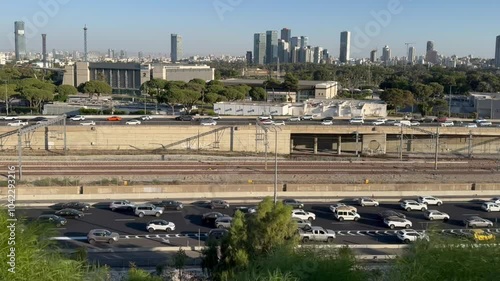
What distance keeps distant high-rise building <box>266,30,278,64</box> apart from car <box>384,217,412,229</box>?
290 ft

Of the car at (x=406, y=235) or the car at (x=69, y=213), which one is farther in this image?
the car at (x=69, y=213)

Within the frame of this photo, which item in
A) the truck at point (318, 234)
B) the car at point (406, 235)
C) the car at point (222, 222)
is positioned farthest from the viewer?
the car at point (222, 222)

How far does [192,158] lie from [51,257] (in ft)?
50.4

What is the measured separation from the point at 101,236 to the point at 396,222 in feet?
23.0

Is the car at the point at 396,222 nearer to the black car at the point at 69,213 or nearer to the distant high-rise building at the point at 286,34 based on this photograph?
the black car at the point at 69,213

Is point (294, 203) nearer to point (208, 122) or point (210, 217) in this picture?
point (210, 217)

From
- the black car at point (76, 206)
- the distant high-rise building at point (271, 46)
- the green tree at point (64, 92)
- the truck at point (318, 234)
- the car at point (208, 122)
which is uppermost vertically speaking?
the distant high-rise building at point (271, 46)

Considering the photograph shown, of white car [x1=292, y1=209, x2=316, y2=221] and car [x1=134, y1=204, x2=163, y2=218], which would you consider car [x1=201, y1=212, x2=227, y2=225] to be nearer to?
car [x1=134, y1=204, x2=163, y2=218]

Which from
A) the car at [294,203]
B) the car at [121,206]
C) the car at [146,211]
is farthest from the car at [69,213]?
the car at [294,203]

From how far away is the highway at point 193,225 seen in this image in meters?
11.2

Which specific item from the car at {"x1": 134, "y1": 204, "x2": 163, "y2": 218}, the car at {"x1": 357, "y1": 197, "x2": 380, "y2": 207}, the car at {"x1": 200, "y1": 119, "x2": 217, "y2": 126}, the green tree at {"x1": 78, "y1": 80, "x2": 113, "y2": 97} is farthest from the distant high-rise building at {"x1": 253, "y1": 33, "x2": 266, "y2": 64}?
the car at {"x1": 134, "y1": 204, "x2": 163, "y2": 218}

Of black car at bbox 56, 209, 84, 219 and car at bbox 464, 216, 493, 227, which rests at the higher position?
black car at bbox 56, 209, 84, 219

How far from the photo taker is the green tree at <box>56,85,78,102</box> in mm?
34000

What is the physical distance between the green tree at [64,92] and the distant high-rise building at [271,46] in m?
66.6
